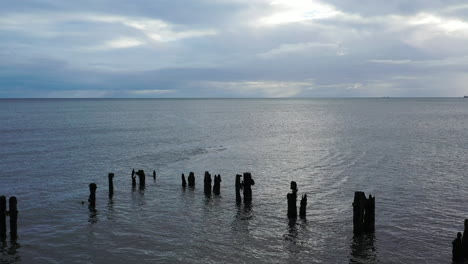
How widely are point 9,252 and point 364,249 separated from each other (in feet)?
60.6

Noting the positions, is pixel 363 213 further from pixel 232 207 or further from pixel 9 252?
pixel 9 252

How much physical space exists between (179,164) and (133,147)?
667 inches

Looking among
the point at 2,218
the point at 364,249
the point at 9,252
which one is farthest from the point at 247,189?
the point at 2,218

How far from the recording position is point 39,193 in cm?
3203

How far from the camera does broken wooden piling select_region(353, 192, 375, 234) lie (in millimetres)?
22062

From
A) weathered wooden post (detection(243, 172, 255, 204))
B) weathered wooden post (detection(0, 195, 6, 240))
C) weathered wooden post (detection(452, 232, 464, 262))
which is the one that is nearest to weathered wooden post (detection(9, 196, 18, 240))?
weathered wooden post (detection(0, 195, 6, 240))

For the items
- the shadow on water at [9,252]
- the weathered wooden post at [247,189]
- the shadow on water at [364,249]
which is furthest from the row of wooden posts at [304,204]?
the shadow on water at [9,252]

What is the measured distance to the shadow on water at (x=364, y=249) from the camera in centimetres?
1961

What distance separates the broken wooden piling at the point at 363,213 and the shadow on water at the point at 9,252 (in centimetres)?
1785

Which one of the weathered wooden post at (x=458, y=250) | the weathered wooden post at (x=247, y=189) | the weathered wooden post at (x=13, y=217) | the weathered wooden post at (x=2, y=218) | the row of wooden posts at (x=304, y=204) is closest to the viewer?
the weathered wooden post at (x=458, y=250)

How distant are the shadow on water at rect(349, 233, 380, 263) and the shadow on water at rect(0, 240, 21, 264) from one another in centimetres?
1672

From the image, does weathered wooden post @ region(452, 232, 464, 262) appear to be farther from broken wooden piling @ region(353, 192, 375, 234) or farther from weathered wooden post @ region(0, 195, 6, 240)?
weathered wooden post @ region(0, 195, 6, 240)

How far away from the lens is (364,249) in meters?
20.8

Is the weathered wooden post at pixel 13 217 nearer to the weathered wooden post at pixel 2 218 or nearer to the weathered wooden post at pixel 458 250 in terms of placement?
the weathered wooden post at pixel 2 218
